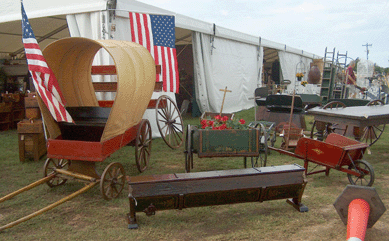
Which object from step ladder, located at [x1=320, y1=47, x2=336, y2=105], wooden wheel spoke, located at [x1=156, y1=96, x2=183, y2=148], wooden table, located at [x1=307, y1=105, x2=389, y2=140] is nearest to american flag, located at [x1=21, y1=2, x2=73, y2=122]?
wooden wheel spoke, located at [x1=156, y1=96, x2=183, y2=148]

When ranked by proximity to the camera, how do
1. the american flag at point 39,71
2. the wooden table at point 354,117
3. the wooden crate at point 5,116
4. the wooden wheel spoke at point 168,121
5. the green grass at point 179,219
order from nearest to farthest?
the green grass at point 179,219, the american flag at point 39,71, the wooden table at point 354,117, the wooden wheel spoke at point 168,121, the wooden crate at point 5,116

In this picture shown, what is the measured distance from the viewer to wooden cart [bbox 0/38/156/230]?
3795 mm

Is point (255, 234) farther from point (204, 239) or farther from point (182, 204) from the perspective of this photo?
point (182, 204)

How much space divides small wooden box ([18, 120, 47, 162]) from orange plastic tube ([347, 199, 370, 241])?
5459mm

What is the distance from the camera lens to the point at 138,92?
440 centimetres

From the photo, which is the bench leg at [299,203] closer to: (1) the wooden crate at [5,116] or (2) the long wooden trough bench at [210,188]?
(2) the long wooden trough bench at [210,188]

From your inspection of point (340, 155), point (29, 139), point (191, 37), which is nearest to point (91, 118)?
point (29, 139)

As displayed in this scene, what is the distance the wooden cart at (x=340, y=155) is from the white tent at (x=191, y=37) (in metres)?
4.86

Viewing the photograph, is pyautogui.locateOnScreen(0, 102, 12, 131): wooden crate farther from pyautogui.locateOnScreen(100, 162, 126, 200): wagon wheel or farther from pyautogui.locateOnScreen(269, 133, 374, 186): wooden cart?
pyautogui.locateOnScreen(269, 133, 374, 186): wooden cart

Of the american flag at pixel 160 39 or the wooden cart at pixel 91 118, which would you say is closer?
the wooden cart at pixel 91 118

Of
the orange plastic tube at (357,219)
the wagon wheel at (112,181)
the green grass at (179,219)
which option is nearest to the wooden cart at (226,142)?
the green grass at (179,219)

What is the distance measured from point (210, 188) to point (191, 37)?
31.6 ft

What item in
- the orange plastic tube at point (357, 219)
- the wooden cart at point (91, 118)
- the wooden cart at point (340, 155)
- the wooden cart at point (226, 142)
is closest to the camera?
the orange plastic tube at point (357, 219)

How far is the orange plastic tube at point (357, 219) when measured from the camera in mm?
1916
